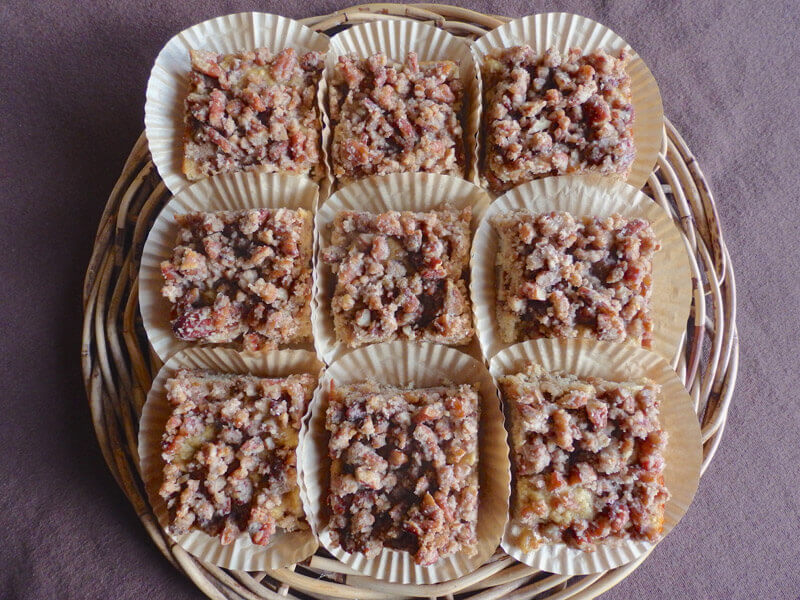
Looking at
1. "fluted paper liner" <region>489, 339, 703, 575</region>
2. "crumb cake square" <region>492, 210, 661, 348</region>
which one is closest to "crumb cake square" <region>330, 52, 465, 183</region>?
"crumb cake square" <region>492, 210, 661, 348</region>

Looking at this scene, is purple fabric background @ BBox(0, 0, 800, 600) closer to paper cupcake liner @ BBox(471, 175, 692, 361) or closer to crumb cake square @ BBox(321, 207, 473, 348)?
paper cupcake liner @ BBox(471, 175, 692, 361)

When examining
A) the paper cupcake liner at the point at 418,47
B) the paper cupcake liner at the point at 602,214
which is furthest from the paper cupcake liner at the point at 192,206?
the paper cupcake liner at the point at 602,214

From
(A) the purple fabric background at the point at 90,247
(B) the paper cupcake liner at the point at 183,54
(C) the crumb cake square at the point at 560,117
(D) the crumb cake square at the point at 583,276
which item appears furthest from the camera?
(A) the purple fabric background at the point at 90,247

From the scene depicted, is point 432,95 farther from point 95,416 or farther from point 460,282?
point 95,416

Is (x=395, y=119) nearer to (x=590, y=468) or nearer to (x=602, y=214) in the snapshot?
(x=602, y=214)

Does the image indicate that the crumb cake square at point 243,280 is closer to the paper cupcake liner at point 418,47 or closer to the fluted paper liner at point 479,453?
the fluted paper liner at point 479,453

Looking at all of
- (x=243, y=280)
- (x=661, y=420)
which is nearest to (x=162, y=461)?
(x=243, y=280)
